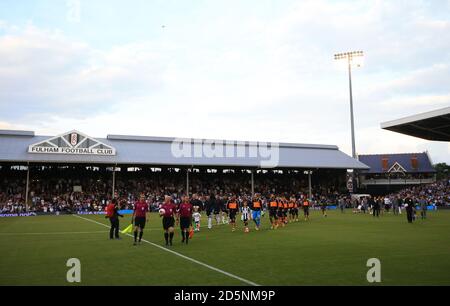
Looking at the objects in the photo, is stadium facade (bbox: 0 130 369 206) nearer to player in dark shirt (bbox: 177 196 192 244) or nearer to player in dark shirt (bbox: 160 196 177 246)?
player in dark shirt (bbox: 177 196 192 244)

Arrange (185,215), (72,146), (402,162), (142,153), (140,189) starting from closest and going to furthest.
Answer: (185,215), (72,146), (142,153), (140,189), (402,162)

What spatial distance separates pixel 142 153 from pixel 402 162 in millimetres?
54312

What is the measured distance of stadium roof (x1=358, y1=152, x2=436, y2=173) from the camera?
80.2 meters

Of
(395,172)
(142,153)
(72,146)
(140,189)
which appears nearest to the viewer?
(72,146)

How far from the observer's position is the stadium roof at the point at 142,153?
150ft

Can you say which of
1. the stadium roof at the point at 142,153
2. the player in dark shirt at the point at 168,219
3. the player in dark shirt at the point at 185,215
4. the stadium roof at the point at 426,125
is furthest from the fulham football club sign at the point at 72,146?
the player in dark shirt at the point at 168,219

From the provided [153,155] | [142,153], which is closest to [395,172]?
[153,155]

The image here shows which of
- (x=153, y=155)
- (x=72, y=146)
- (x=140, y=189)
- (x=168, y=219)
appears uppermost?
(x=72, y=146)

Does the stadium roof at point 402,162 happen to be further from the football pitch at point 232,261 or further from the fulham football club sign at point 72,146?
the football pitch at point 232,261

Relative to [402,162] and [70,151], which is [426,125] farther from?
[402,162]

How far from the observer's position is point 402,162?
8162cm

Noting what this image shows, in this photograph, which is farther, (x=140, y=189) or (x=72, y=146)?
(x=140, y=189)
